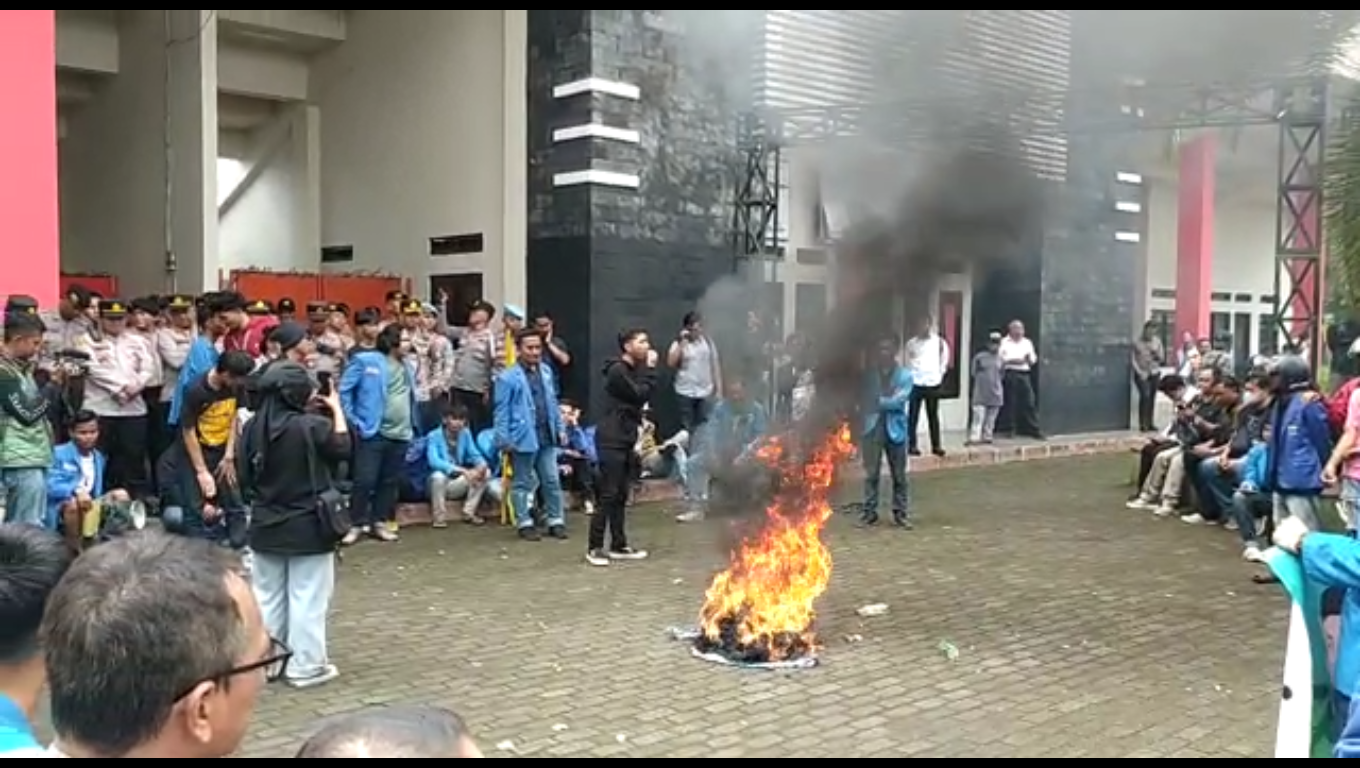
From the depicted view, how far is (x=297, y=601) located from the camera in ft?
17.7

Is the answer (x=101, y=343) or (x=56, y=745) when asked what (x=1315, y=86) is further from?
(x=101, y=343)

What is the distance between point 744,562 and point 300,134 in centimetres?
1002

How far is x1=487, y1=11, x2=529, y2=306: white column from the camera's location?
12.2 metres

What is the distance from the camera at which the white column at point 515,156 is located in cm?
1221

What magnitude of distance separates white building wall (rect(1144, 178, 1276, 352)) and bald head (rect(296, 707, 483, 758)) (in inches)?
330

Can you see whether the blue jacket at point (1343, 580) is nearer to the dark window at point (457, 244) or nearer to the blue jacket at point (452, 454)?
the blue jacket at point (452, 454)

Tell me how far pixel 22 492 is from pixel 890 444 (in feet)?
20.2

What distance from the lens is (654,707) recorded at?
5.12 metres

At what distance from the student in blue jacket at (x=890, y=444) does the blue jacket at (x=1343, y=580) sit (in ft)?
18.8

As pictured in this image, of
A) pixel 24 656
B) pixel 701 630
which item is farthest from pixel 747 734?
pixel 24 656

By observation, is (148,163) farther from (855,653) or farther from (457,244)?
(855,653)

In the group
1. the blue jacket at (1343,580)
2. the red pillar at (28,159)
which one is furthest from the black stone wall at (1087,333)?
the blue jacket at (1343,580)

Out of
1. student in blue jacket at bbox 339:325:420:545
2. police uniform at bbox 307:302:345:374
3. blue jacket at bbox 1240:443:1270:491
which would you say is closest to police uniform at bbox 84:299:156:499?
police uniform at bbox 307:302:345:374

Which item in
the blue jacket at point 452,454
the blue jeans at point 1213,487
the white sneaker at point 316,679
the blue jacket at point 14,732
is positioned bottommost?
the white sneaker at point 316,679
